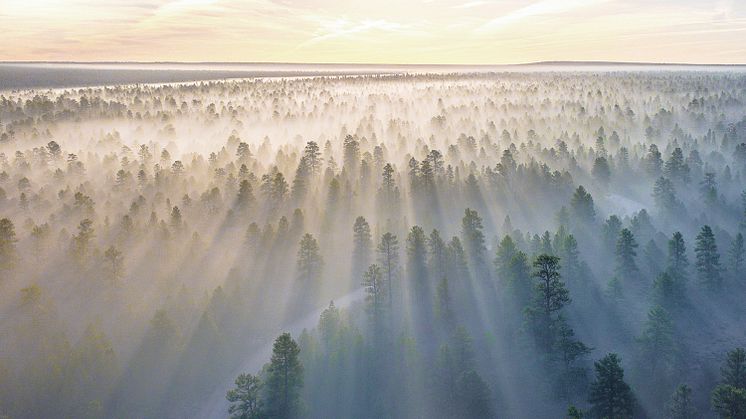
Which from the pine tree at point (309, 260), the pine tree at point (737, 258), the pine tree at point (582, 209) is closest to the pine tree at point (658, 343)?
the pine tree at point (737, 258)

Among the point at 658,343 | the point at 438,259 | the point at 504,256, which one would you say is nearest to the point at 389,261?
the point at 438,259

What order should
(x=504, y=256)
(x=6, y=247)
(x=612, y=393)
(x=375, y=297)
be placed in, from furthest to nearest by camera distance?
1. (x=6, y=247)
2. (x=504, y=256)
3. (x=375, y=297)
4. (x=612, y=393)

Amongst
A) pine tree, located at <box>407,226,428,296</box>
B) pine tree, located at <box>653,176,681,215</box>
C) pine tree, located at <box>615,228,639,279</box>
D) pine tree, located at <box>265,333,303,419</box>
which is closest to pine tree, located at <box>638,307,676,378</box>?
pine tree, located at <box>615,228,639,279</box>

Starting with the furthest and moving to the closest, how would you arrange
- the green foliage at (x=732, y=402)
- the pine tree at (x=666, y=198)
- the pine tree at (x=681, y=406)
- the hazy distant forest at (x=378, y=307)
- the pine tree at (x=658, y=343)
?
the pine tree at (x=666, y=198), the pine tree at (x=658, y=343), the hazy distant forest at (x=378, y=307), the pine tree at (x=681, y=406), the green foliage at (x=732, y=402)

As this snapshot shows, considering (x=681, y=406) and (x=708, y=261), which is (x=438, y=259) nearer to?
(x=681, y=406)

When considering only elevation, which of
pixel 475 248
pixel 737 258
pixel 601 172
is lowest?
pixel 737 258

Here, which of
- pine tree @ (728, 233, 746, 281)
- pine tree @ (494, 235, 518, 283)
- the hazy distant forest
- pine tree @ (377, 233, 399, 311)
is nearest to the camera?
the hazy distant forest

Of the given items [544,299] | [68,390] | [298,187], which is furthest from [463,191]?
[68,390]

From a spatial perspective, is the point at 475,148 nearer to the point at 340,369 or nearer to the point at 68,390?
the point at 340,369

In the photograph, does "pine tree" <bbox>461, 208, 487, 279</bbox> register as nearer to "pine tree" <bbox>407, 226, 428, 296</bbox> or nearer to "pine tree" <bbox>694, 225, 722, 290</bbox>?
"pine tree" <bbox>407, 226, 428, 296</bbox>

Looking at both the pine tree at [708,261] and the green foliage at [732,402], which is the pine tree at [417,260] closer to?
the pine tree at [708,261]

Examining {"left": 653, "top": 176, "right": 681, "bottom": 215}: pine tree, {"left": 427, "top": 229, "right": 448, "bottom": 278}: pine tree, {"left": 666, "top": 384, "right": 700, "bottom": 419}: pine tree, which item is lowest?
{"left": 666, "top": 384, "right": 700, "bottom": 419}: pine tree
